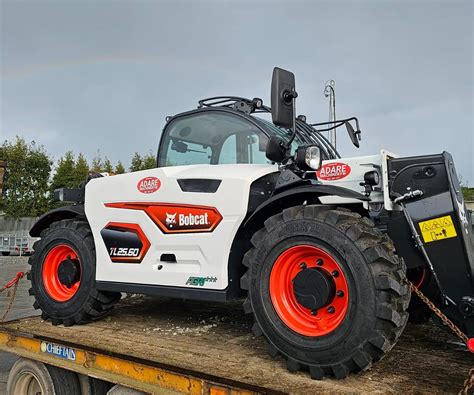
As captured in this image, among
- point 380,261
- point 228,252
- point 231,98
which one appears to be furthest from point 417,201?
point 231,98

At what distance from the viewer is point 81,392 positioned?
3.62m

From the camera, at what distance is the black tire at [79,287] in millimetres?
3984

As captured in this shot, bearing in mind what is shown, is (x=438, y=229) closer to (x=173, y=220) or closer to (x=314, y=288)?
(x=314, y=288)

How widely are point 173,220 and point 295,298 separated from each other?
1.16 m

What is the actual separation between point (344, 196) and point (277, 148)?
0.67 metres

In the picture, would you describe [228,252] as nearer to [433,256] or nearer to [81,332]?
[433,256]

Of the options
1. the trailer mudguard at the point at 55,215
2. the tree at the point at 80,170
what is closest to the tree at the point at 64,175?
the tree at the point at 80,170

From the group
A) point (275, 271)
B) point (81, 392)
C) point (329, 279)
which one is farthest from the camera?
point (81, 392)

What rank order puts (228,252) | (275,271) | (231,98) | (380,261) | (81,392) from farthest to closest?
(231,98), (81,392), (228,252), (275,271), (380,261)

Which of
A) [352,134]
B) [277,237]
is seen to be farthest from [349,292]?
[352,134]

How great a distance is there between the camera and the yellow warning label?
2627 millimetres

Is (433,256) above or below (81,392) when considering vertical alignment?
above

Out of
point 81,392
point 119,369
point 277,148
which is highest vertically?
point 277,148

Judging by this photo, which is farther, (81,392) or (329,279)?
(81,392)
